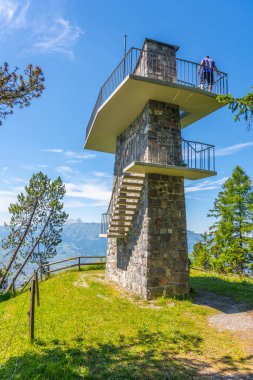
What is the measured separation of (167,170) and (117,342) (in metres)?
5.62

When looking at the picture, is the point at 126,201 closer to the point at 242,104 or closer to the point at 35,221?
the point at 242,104

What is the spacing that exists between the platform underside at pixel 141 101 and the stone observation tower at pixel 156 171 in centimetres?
3

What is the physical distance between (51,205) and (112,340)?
20.2m

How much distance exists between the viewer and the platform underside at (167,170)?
8.91m

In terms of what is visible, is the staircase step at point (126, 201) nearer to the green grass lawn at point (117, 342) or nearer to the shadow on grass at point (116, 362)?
the green grass lawn at point (117, 342)

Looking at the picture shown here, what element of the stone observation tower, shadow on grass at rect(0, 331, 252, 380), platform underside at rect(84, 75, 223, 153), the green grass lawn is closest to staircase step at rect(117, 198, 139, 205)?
the stone observation tower

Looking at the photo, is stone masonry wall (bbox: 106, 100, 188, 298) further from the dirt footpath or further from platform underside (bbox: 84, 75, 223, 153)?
the dirt footpath

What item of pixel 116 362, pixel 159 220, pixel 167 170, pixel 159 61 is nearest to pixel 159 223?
pixel 159 220

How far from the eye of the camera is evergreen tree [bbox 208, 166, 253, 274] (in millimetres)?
22250

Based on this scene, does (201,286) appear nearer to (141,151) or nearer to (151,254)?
(151,254)

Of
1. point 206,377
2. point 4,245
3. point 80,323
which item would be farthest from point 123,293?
point 4,245

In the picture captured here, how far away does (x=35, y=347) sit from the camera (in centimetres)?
567

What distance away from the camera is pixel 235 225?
76.1 feet

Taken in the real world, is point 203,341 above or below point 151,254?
below
